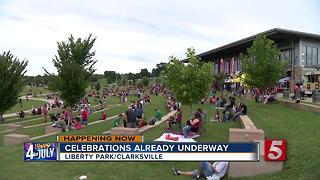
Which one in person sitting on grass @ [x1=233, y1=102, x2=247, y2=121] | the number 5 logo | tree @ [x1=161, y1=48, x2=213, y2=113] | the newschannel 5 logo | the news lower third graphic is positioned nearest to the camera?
the news lower third graphic

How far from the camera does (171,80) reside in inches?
886

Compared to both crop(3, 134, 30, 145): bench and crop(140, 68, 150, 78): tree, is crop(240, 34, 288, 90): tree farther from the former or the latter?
crop(140, 68, 150, 78): tree

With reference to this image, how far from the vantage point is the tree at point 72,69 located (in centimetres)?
3142

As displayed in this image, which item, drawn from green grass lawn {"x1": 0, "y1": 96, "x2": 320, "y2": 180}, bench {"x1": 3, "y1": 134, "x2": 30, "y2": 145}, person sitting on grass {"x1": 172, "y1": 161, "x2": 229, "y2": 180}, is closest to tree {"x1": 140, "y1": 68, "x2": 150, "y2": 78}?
bench {"x1": 3, "y1": 134, "x2": 30, "y2": 145}

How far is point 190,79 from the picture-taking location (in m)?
21.8

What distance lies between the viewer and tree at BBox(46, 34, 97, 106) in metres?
31.4

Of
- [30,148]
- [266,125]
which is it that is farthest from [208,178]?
[266,125]

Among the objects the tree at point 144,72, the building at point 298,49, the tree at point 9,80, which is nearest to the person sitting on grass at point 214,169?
the tree at point 9,80

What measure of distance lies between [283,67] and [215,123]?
12.7m

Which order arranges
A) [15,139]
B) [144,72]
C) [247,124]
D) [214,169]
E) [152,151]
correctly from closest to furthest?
[152,151], [214,169], [247,124], [15,139], [144,72]

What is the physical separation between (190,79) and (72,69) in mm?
12144

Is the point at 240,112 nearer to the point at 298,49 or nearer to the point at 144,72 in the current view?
the point at 298,49

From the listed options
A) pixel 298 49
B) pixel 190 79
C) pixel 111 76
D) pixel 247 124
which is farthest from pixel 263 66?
pixel 111 76

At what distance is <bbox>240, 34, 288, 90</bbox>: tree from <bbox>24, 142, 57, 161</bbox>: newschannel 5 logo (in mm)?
24967
